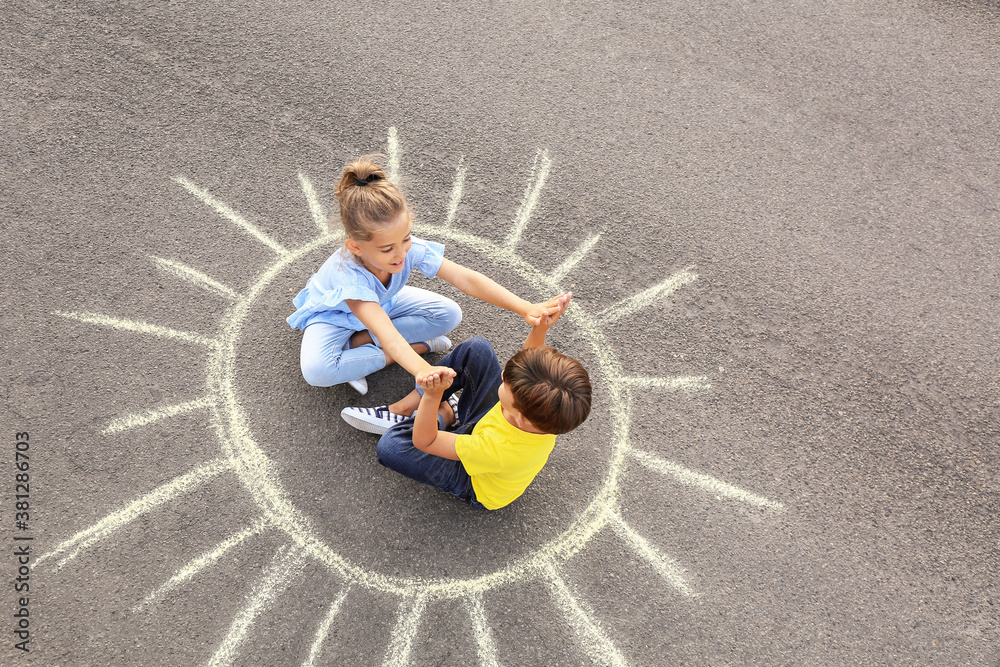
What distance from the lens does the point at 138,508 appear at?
9.20 ft

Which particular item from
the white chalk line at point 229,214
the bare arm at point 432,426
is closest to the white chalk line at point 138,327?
the white chalk line at point 229,214

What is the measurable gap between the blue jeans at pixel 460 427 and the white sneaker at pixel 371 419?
109 millimetres

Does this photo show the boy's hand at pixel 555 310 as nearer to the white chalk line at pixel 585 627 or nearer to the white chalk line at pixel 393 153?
the white chalk line at pixel 585 627

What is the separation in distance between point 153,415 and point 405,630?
1.49 m

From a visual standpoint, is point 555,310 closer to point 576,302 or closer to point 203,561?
point 576,302

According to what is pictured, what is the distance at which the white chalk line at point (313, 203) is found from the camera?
12.2 ft

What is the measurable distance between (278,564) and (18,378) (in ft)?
5.04

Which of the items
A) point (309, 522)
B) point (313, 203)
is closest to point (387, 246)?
point (309, 522)

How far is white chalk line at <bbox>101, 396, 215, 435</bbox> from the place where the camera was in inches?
117

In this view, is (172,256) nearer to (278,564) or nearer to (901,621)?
(278,564)

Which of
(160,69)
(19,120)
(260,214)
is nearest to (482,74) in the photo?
(260,214)

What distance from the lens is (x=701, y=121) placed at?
14.2ft

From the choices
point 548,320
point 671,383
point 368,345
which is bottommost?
point 368,345

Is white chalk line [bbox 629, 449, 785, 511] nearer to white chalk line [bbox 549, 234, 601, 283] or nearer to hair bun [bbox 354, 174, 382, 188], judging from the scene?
white chalk line [bbox 549, 234, 601, 283]
